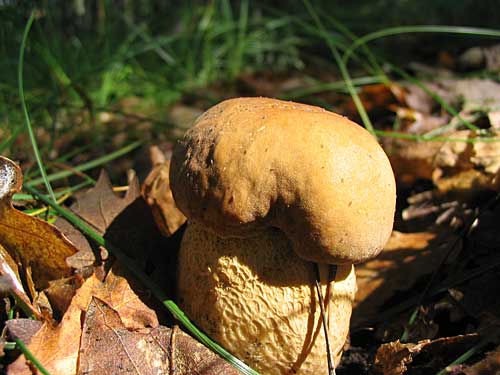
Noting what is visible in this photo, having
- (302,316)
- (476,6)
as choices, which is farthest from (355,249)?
(476,6)

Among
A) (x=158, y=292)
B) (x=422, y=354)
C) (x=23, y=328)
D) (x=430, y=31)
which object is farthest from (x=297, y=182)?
(x=430, y=31)

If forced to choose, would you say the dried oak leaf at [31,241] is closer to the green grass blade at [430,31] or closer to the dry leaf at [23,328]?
the dry leaf at [23,328]

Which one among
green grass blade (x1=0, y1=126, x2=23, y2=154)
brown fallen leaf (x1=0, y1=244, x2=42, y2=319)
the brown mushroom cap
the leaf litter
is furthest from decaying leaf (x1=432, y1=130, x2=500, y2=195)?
green grass blade (x1=0, y1=126, x2=23, y2=154)

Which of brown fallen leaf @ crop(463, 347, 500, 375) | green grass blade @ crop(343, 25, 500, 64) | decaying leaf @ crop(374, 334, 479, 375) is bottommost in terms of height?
decaying leaf @ crop(374, 334, 479, 375)

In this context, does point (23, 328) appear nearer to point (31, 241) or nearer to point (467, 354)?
point (31, 241)

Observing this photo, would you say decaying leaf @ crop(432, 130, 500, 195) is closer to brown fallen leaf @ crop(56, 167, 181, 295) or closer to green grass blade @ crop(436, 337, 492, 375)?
green grass blade @ crop(436, 337, 492, 375)
